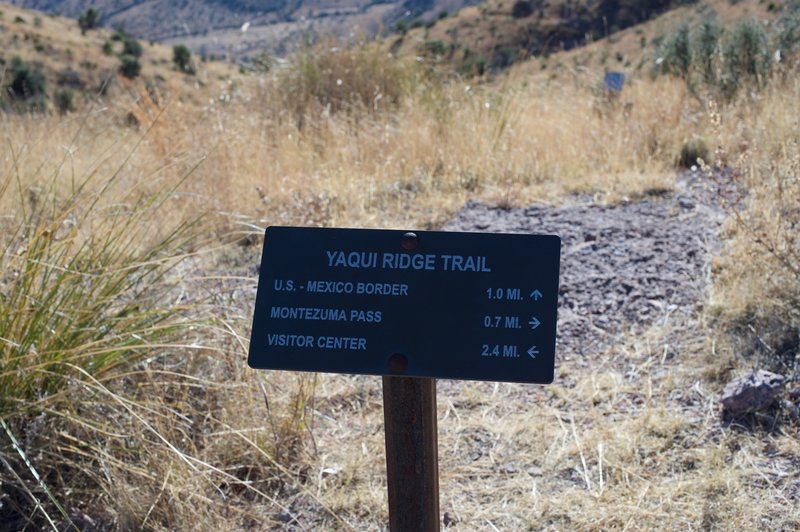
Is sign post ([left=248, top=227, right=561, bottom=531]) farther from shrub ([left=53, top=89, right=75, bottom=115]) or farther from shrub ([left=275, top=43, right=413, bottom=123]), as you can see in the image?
shrub ([left=53, top=89, right=75, bottom=115])

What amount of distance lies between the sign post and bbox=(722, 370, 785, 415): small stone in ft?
4.91

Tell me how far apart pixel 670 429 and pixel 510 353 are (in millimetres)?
1438

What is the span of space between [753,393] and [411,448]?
5.37ft

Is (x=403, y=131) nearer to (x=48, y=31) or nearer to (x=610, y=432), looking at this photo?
(x=610, y=432)

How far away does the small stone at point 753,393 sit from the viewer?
3.27m

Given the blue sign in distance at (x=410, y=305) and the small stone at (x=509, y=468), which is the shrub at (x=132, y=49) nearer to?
the small stone at (x=509, y=468)

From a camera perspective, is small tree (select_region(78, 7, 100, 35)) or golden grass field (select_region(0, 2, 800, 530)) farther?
small tree (select_region(78, 7, 100, 35))

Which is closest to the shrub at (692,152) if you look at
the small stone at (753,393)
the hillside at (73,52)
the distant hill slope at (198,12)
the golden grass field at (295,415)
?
the golden grass field at (295,415)

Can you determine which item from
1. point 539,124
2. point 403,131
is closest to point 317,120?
point 403,131

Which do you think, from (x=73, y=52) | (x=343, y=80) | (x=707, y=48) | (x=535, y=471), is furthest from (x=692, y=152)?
(x=73, y=52)

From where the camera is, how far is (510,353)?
212 centimetres

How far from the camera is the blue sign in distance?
83.9 inches

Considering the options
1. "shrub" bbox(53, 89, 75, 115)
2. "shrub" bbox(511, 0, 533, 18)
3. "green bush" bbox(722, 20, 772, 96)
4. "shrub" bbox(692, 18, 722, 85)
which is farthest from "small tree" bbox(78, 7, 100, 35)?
"green bush" bbox(722, 20, 772, 96)

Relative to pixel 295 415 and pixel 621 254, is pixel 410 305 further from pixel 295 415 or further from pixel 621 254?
pixel 621 254
